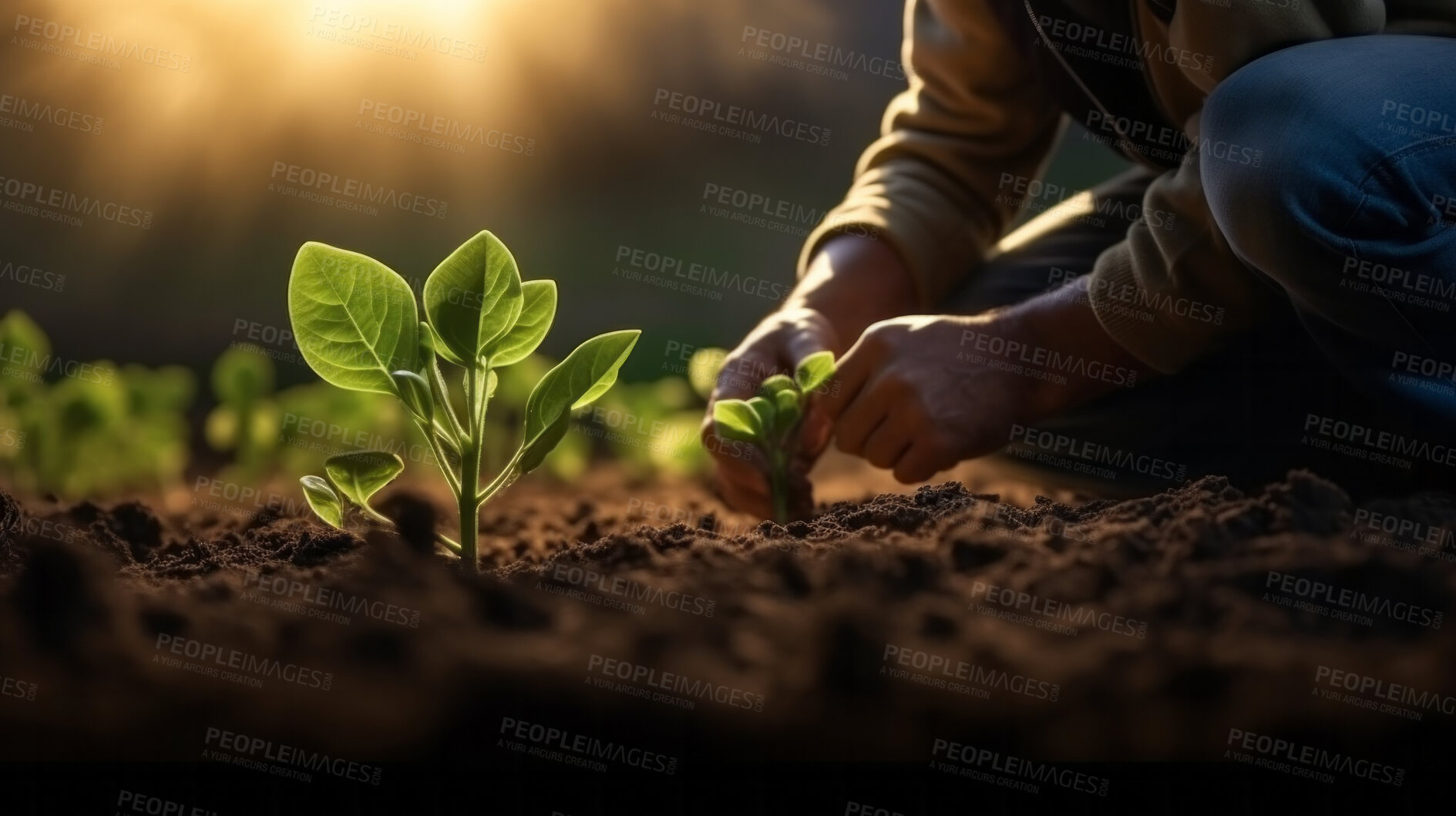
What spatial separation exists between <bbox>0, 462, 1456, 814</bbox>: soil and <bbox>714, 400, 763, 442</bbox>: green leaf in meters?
0.36

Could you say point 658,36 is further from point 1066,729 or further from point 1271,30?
point 1066,729

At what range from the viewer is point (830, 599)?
67 cm

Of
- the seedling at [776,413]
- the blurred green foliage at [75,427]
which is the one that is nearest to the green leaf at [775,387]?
the seedling at [776,413]

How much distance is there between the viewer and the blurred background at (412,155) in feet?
8.25

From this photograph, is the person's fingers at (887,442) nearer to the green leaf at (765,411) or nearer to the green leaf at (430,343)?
the green leaf at (765,411)

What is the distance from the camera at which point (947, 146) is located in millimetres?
1478

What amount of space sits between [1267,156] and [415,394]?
0.82 m

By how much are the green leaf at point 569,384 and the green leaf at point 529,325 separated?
39 millimetres

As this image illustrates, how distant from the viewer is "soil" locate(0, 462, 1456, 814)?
54 centimetres

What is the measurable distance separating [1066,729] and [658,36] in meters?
2.94

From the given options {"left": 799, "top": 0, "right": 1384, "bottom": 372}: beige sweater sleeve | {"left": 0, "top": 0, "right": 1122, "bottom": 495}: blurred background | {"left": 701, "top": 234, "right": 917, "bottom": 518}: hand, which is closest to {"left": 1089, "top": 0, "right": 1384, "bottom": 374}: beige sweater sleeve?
{"left": 799, "top": 0, "right": 1384, "bottom": 372}: beige sweater sleeve

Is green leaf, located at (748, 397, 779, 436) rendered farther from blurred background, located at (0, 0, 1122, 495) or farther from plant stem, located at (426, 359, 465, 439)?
blurred background, located at (0, 0, 1122, 495)

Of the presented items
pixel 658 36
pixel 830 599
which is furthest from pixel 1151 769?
pixel 658 36

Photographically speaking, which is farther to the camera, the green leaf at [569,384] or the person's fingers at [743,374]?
the person's fingers at [743,374]
